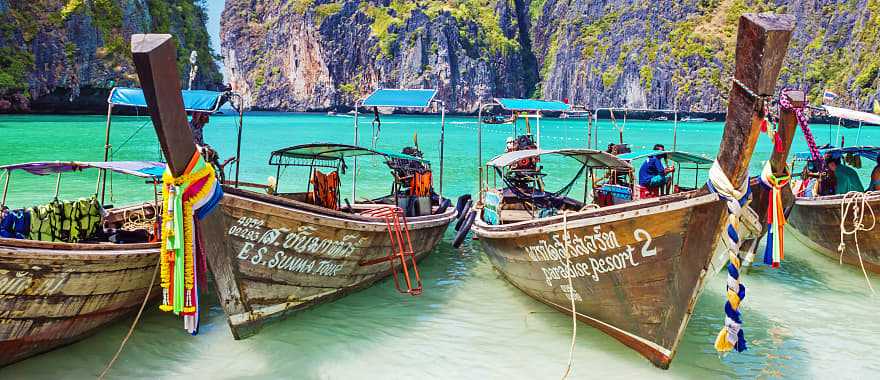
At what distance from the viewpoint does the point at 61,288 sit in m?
5.73

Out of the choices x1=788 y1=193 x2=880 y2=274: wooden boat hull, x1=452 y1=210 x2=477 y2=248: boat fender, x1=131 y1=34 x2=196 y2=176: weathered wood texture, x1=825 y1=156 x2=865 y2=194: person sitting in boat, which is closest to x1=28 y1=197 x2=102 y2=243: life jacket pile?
x1=131 y1=34 x2=196 y2=176: weathered wood texture

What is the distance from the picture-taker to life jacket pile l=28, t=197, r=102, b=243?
6.97 meters

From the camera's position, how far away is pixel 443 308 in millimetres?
8539

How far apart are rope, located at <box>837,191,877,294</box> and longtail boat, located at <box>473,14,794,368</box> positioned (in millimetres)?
5293

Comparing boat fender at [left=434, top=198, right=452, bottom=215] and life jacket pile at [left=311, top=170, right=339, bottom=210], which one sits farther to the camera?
boat fender at [left=434, top=198, right=452, bottom=215]

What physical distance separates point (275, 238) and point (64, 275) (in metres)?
1.97

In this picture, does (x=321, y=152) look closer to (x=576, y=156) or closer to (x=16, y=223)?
(x=576, y=156)

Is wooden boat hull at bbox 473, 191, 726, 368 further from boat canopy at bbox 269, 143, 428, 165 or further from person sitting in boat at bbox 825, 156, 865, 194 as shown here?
person sitting in boat at bbox 825, 156, 865, 194

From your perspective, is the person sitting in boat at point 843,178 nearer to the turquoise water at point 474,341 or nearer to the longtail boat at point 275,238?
the turquoise water at point 474,341

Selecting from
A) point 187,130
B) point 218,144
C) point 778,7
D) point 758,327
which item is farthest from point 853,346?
point 778,7

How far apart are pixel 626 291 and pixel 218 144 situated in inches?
1633

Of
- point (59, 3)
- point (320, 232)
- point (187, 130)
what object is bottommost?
point (320, 232)

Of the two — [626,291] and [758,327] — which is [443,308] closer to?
[626,291]

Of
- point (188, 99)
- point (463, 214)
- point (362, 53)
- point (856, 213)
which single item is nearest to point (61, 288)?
point (188, 99)
